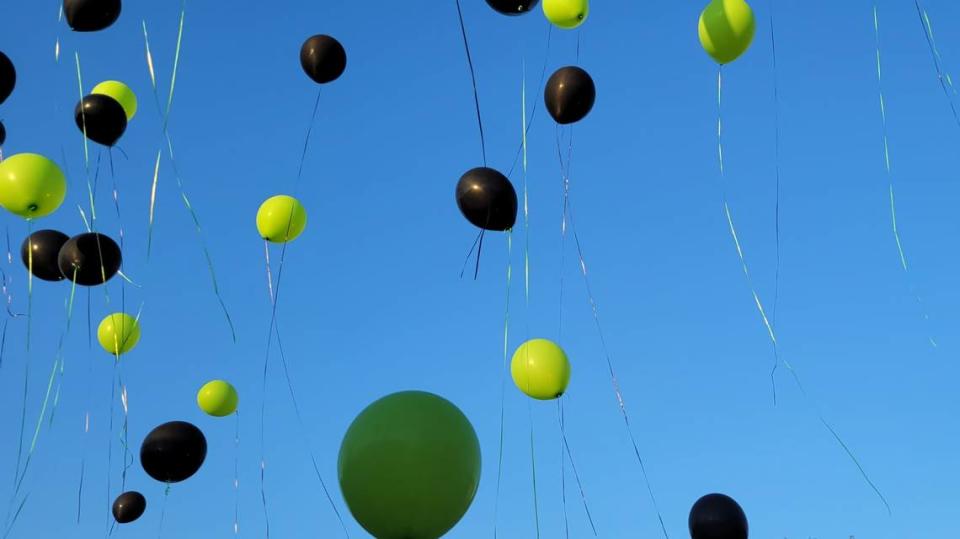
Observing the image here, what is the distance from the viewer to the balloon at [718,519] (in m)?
6.94

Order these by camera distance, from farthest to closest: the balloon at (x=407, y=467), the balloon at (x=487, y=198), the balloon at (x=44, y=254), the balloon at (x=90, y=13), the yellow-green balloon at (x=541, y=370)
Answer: the yellow-green balloon at (x=541, y=370) → the balloon at (x=44, y=254) → the balloon at (x=90, y=13) → the balloon at (x=487, y=198) → the balloon at (x=407, y=467)

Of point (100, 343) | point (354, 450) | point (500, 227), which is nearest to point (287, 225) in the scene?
point (100, 343)

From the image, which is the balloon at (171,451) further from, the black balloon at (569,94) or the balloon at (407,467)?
the black balloon at (569,94)

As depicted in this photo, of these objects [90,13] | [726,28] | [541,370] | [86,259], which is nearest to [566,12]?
[726,28]

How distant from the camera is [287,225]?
8133mm

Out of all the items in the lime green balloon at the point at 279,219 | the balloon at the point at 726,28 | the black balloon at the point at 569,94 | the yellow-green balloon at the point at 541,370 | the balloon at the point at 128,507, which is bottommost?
the balloon at the point at 128,507

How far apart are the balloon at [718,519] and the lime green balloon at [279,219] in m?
3.84

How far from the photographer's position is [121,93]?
7.80m

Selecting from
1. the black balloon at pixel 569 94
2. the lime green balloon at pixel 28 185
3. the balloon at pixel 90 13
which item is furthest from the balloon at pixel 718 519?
the balloon at pixel 90 13

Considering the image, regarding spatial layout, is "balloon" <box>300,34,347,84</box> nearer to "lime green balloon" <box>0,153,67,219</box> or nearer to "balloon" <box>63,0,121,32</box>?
"balloon" <box>63,0,121,32</box>

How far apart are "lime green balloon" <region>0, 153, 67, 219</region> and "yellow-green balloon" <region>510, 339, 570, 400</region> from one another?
3.49 m

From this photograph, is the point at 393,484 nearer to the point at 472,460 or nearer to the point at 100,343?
the point at 472,460

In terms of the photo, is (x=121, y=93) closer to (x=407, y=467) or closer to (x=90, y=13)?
(x=90, y=13)

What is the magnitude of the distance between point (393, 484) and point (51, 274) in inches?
142
